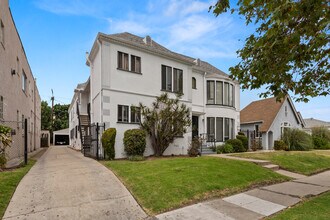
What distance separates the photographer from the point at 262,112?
2577cm

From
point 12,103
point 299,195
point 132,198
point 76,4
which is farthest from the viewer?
point 12,103

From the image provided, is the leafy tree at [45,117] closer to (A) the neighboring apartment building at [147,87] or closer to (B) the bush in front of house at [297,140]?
(A) the neighboring apartment building at [147,87]

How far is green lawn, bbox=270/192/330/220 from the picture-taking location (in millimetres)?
5191

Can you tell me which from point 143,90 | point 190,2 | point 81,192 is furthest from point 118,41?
point 81,192

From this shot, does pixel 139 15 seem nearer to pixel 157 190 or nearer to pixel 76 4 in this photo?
pixel 76 4

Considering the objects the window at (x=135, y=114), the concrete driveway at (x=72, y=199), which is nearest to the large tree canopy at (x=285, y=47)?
the concrete driveway at (x=72, y=199)

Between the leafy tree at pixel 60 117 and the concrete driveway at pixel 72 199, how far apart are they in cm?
5137

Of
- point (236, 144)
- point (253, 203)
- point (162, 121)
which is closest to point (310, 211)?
point (253, 203)

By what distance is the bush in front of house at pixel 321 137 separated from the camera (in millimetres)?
23672

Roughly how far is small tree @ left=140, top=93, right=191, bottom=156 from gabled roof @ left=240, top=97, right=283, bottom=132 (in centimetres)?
1219

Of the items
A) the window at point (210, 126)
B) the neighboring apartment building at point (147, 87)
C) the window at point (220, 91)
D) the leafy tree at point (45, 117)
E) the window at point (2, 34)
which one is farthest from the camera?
the leafy tree at point (45, 117)

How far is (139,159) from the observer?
12.3m

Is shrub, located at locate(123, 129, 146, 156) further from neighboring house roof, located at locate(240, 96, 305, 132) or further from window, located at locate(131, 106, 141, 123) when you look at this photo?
neighboring house roof, located at locate(240, 96, 305, 132)

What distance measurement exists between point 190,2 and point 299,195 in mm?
6862
